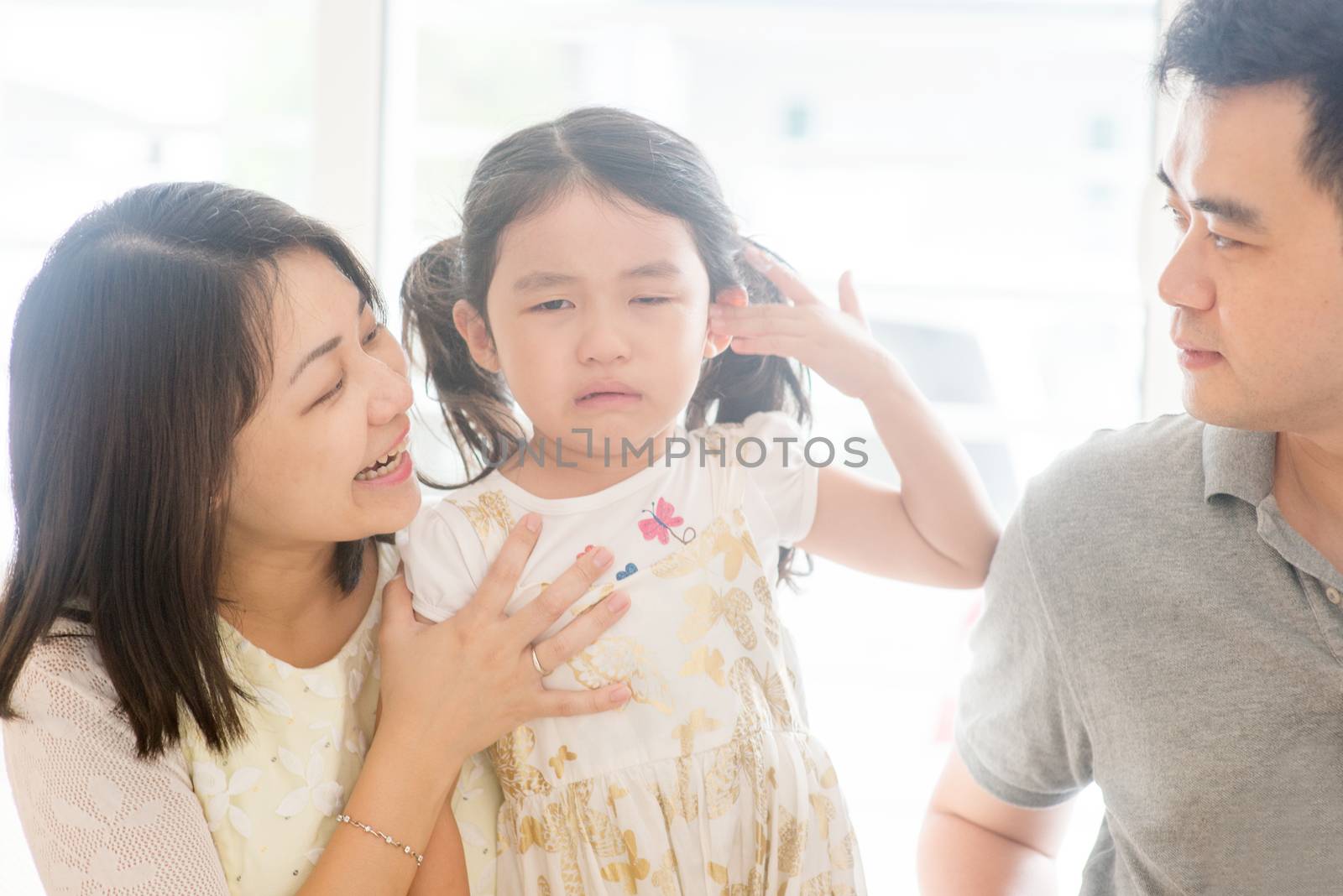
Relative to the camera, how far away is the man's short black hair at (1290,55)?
3.18 feet

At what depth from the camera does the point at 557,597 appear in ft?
4.10

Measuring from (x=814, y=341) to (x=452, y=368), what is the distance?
482 millimetres

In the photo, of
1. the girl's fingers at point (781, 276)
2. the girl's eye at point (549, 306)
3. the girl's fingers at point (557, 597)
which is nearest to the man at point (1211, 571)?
the girl's fingers at point (781, 276)

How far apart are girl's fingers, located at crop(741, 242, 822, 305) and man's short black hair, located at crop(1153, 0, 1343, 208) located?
0.52m

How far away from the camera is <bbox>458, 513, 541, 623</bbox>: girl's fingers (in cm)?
125

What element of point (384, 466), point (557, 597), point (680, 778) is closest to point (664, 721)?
point (680, 778)

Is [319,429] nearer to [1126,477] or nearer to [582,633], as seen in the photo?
[582,633]

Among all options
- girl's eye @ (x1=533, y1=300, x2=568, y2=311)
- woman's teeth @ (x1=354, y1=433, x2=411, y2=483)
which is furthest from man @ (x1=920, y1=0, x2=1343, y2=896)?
woman's teeth @ (x1=354, y1=433, x2=411, y2=483)

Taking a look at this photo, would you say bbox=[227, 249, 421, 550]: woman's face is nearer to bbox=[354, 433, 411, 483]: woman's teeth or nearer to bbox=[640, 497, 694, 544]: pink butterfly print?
bbox=[354, 433, 411, 483]: woman's teeth

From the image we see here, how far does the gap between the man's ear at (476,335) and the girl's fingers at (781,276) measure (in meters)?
0.34

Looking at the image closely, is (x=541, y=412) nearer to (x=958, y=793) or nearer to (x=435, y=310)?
(x=435, y=310)

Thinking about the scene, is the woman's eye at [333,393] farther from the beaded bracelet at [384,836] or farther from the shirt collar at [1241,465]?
the shirt collar at [1241,465]

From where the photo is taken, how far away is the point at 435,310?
4.82 ft

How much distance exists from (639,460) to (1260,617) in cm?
70
